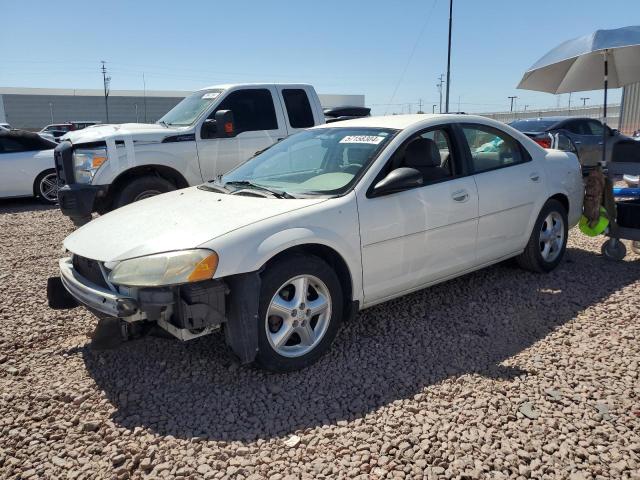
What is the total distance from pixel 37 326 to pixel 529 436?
367 cm

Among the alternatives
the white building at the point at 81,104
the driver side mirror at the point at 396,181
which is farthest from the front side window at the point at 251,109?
the white building at the point at 81,104

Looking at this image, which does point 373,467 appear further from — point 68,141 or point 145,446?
point 68,141

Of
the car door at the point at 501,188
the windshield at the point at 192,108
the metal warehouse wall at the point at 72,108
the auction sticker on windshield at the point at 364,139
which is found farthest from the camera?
the metal warehouse wall at the point at 72,108

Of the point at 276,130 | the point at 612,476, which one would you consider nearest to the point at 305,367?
the point at 612,476

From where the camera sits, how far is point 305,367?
3441 mm

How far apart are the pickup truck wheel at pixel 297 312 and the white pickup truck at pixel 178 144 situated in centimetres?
Answer: 403

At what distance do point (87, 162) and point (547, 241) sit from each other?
5.35m

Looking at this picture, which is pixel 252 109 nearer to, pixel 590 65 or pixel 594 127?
pixel 590 65

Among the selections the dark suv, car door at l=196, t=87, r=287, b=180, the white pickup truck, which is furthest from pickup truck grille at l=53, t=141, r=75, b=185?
the dark suv

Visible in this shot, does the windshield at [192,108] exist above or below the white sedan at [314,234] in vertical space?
above

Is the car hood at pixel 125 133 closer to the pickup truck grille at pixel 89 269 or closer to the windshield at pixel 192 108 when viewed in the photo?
the windshield at pixel 192 108

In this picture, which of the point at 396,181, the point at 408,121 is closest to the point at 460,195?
the point at 408,121

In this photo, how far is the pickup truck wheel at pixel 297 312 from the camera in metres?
3.21

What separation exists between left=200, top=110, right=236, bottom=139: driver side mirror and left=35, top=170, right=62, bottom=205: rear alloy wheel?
5.04 metres
